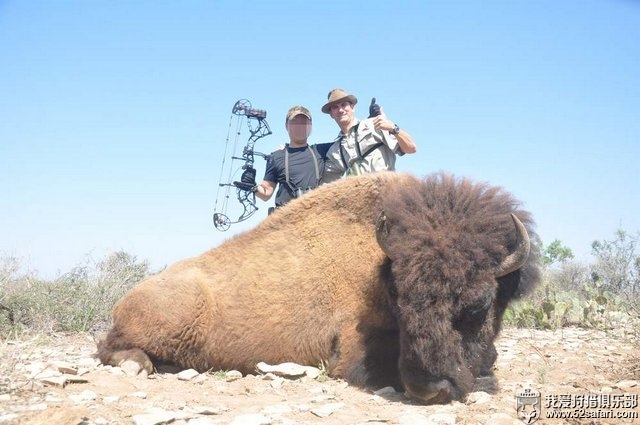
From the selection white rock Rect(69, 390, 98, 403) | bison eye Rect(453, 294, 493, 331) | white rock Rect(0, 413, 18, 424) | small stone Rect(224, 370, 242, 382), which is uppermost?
bison eye Rect(453, 294, 493, 331)

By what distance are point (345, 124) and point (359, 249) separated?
2.35 m

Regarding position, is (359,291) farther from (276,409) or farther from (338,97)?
(338,97)

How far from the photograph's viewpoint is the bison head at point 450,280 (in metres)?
3.84

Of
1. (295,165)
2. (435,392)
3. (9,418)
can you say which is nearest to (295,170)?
(295,165)

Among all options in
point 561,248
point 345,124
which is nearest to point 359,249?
point 345,124

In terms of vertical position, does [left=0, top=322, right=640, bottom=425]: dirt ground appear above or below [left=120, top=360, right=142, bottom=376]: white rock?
above

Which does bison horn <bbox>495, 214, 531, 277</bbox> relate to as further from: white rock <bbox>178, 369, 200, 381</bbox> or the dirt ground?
white rock <bbox>178, 369, 200, 381</bbox>

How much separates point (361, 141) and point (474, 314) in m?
3.00

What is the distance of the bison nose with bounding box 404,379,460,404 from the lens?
377 cm

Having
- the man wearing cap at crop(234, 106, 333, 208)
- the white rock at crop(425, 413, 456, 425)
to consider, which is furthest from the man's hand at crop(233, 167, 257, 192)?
the white rock at crop(425, 413, 456, 425)

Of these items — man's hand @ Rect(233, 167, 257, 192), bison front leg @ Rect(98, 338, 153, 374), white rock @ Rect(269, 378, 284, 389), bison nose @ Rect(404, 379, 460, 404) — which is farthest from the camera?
man's hand @ Rect(233, 167, 257, 192)

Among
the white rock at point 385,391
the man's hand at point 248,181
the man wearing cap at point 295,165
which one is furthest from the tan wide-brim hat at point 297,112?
the white rock at point 385,391
